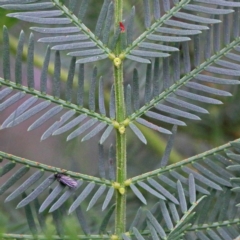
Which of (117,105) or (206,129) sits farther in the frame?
(206,129)

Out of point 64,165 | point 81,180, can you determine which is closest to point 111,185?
point 81,180

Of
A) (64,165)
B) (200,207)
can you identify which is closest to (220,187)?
(200,207)

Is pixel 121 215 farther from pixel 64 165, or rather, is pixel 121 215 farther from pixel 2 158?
pixel 64 165

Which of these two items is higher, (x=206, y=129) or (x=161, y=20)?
(x=161, y=20)

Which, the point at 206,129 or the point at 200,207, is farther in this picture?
the point at 206,129

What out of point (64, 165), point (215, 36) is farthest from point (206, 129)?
point (215, 36)

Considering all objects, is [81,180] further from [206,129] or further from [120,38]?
[206,129]

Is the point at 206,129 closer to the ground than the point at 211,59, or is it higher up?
closer to the ground

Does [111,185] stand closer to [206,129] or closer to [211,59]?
[211,59]
